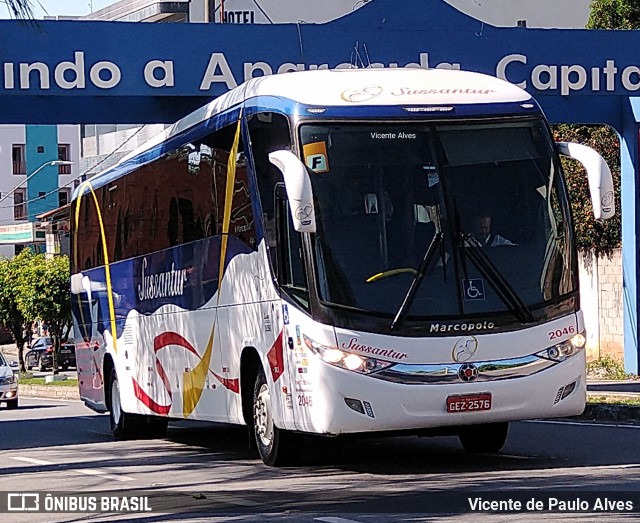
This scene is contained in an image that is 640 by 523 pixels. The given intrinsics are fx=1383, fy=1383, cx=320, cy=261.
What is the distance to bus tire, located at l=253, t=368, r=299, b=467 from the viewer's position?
1281 centimetres

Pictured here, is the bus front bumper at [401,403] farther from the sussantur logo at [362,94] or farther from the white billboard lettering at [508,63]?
the white billboard lettering at [508,63]

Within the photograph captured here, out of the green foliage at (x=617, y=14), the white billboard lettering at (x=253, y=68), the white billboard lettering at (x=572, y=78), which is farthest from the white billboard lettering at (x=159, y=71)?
the green foliage at (x=617, y=14)

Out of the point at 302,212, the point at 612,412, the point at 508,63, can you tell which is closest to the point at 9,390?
the point at 508,63

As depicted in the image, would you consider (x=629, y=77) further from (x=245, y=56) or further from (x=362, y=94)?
(x=362, y=94)

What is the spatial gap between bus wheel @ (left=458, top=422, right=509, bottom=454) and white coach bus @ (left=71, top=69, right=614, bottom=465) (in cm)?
3

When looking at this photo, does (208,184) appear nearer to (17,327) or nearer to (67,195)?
(17,327)

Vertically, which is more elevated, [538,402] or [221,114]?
[221,114]

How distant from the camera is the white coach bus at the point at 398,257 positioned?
11.5 metres

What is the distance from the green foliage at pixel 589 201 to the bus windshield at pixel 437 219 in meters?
14.2

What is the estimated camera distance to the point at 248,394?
13492mm

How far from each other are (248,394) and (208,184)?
2343mm

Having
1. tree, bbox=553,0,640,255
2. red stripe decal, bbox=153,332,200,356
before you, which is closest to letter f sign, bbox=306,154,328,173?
red stripe decal, bbox=153,332,200,356

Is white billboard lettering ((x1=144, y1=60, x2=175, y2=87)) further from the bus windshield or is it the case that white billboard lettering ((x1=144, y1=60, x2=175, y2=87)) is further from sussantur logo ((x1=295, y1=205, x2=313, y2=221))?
sussantur logo ((x1=295, y1=205, x2=313, y2=221))

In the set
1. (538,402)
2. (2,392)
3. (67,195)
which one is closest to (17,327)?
(2,392)
